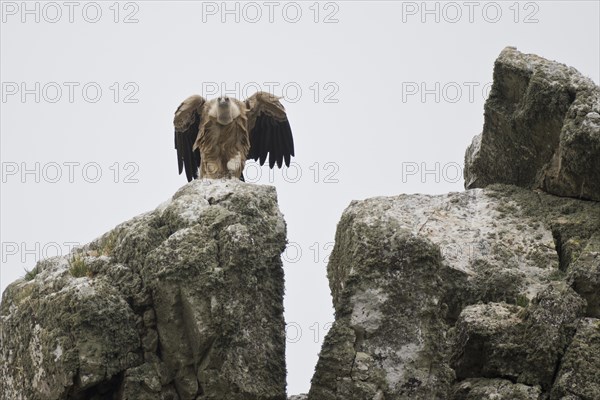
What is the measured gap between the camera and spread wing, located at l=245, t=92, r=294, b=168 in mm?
20750

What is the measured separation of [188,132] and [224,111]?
3.67 feet

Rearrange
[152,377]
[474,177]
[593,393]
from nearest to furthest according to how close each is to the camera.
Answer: [593,393] < [152,377] < [474,177]

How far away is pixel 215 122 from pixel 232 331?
5.30 m

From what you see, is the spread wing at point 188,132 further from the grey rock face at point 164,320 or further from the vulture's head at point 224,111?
the grey rock face at point 164,320

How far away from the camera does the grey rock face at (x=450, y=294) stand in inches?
578

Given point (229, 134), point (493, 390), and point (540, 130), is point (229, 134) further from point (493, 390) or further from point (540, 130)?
point (493, 390)

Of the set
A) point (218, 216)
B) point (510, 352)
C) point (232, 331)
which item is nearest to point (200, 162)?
point (218, 216)

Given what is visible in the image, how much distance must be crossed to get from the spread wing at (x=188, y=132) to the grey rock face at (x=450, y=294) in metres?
4.19

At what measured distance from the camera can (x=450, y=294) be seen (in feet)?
53.9

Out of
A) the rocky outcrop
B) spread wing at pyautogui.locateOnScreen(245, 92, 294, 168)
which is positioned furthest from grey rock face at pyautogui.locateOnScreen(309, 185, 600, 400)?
spread wing at pyautogui.locateOnScreen(245, 92, 294, 168)

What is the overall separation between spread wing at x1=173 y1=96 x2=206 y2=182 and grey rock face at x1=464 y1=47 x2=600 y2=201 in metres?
4.51

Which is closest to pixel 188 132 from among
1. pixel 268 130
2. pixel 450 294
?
pixel 268 130

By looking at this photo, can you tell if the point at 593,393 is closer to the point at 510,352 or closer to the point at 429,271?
the point at 510,352

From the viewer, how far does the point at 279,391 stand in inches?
606
